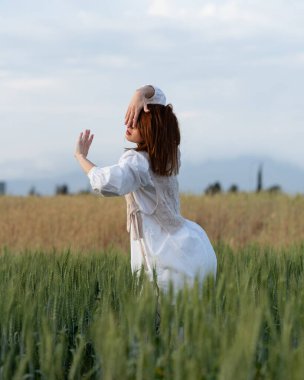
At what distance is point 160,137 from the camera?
3.16 m

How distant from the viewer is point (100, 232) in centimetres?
827

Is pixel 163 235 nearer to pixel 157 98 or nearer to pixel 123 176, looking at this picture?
pixel 123 176

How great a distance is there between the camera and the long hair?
3.12 metres

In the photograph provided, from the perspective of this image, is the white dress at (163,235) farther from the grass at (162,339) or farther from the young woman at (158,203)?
the grass at (162,339)

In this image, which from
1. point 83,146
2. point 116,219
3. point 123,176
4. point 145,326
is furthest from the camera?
point 116,219

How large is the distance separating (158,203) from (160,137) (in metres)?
0.24

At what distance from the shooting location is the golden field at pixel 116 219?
810cm

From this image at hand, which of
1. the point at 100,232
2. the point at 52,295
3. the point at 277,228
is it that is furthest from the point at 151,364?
the point at 277,228

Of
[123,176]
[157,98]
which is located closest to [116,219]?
[157,98]

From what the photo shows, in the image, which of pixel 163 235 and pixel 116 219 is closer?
pixel 163 235

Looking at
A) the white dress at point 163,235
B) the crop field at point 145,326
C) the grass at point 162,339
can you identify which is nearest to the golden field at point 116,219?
the crop field at point 145,326

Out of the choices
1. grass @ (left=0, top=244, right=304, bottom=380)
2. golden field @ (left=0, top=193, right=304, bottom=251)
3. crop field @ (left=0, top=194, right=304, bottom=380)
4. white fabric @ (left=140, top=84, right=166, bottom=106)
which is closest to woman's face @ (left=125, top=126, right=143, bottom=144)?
white fabric @ (left=140, top=84, right=166, bottom=106)

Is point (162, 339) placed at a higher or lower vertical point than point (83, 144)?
lower

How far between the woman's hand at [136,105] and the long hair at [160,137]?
3 cm
